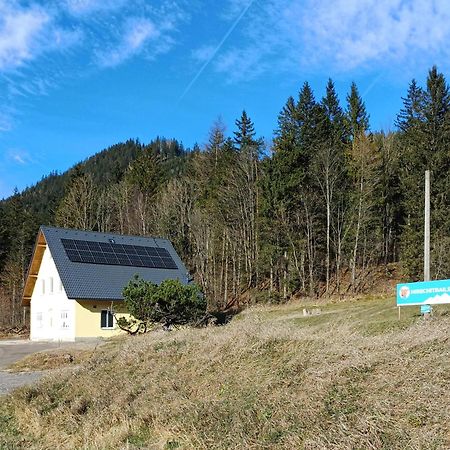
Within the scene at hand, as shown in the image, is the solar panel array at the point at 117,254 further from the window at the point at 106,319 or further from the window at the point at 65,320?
the window at the point at 106,319

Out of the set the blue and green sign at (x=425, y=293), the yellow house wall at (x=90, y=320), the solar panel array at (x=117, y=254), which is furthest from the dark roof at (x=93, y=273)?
the blue and green sign at (x=425, y=293)

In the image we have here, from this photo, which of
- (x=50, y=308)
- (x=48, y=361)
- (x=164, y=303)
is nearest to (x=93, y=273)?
(x=50, y=308)

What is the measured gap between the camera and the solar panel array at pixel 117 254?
37.0 m

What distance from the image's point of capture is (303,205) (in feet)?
143

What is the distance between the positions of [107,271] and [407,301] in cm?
2196

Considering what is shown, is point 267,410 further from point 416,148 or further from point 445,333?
point 416,148

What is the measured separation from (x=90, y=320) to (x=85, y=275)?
2946 millimetres

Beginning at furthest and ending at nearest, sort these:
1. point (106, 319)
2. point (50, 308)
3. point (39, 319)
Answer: point (39, 319), point (50, 308), point (106, 319)

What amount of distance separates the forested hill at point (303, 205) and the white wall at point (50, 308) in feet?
42.9

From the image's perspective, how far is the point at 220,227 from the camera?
161ft

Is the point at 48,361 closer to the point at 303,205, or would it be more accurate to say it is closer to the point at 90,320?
the point at 90,320

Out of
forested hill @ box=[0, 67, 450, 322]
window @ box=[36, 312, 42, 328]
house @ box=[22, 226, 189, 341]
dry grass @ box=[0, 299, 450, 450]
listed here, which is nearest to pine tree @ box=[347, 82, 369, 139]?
forested hill @ box=[0, 67, 450, 322]

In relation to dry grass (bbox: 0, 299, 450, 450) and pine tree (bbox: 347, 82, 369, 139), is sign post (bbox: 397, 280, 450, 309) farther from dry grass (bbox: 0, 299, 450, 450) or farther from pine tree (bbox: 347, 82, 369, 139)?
pine tree (bbox: 347, 82, 369, 139)

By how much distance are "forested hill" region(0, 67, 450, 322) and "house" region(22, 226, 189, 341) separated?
26.3 ft
